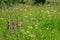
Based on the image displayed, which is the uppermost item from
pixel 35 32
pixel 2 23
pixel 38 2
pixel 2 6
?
pixel 35 32

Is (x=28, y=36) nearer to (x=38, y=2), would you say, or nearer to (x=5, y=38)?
(x=5, y=38)

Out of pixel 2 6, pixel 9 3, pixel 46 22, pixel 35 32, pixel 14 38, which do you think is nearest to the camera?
pixel 14 38

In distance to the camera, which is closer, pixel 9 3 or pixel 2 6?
pixel 2 6

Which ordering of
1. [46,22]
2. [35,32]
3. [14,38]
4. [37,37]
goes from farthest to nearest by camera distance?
[46,22] < [35,32] < [37,37] < [14,38]

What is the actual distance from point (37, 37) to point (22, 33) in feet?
→ 0.98

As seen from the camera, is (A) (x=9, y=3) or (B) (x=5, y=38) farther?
(A) (x=9, y=3)

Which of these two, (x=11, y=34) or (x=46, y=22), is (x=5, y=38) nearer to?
(x=11, y=34)

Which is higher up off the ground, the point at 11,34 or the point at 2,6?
the point at 11,34

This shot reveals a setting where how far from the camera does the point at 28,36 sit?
403cm

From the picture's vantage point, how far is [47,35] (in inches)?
169

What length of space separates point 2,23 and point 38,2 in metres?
7.70

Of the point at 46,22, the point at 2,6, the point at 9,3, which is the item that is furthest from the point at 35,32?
the point at 9,3

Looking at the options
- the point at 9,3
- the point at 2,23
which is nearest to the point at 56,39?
the point at 2,23

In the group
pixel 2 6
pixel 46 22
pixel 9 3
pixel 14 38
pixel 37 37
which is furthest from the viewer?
pixel 9 3
